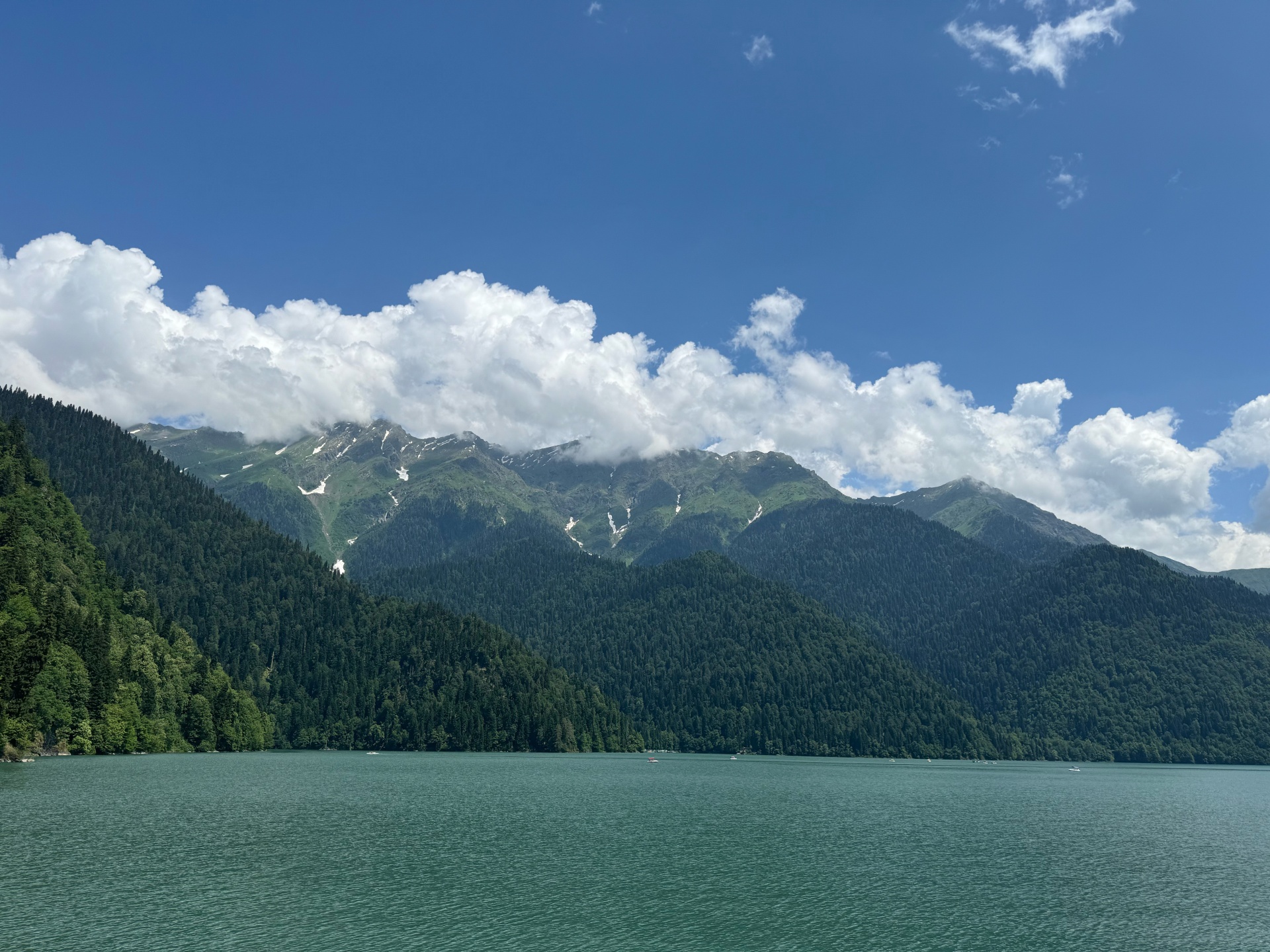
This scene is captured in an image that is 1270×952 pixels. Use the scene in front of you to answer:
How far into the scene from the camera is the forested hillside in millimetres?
137250

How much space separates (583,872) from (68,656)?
122 metres

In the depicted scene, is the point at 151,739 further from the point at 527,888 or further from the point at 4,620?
the point at 527,888

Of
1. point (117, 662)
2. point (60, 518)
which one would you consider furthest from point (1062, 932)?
point (60, 518)

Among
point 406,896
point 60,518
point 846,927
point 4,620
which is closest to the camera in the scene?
point 846,927

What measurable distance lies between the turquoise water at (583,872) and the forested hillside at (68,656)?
55.6ft

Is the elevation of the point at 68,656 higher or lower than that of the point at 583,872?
higher

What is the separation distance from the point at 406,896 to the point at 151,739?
147 meters

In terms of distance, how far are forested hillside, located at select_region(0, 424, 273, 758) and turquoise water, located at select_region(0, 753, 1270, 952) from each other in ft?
55.6

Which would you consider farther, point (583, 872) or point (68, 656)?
point (68, 656)

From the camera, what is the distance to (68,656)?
14850 cm

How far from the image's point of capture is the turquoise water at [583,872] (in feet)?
164

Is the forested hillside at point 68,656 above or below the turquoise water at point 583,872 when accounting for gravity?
above

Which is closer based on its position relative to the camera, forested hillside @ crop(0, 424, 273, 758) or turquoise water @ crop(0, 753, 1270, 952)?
turquoise water @ crop(0, 753, 1270, 952)

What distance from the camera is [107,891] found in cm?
5359
